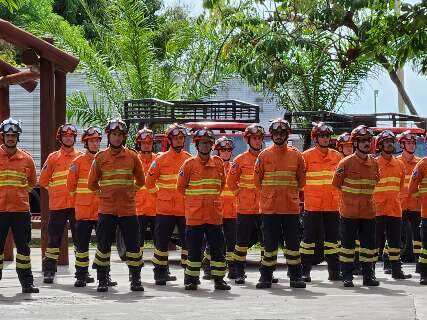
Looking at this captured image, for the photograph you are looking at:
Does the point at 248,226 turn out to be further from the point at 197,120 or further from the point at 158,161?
the point at 197,120

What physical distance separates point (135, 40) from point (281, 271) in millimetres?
11781

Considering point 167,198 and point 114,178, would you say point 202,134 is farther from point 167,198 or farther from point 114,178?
Answer: point 167,198

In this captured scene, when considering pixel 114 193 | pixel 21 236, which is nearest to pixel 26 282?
pixel 21 236

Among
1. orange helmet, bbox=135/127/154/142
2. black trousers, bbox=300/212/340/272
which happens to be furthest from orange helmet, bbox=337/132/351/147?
orange helmet, bbox=135/127/154/142

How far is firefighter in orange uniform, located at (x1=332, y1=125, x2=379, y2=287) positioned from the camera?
1714 centimetres

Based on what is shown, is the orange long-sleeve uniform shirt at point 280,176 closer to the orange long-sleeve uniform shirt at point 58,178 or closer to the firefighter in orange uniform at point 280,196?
the firefighter in orange uniform at point 280,196

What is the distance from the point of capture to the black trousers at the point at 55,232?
1808cm

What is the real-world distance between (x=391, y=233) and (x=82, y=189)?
4407 millimetres

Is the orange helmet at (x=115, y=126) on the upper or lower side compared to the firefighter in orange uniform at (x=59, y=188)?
upper

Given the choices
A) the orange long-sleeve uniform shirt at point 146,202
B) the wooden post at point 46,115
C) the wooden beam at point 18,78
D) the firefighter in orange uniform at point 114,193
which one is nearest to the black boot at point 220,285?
the firefighter in orange uniform at point 114,193

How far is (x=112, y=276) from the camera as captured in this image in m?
19.3

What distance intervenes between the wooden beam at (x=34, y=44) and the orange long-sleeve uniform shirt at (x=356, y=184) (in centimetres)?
493

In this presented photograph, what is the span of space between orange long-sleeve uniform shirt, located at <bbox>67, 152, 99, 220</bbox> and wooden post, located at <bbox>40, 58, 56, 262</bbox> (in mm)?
2203

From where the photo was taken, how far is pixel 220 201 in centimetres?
1734
